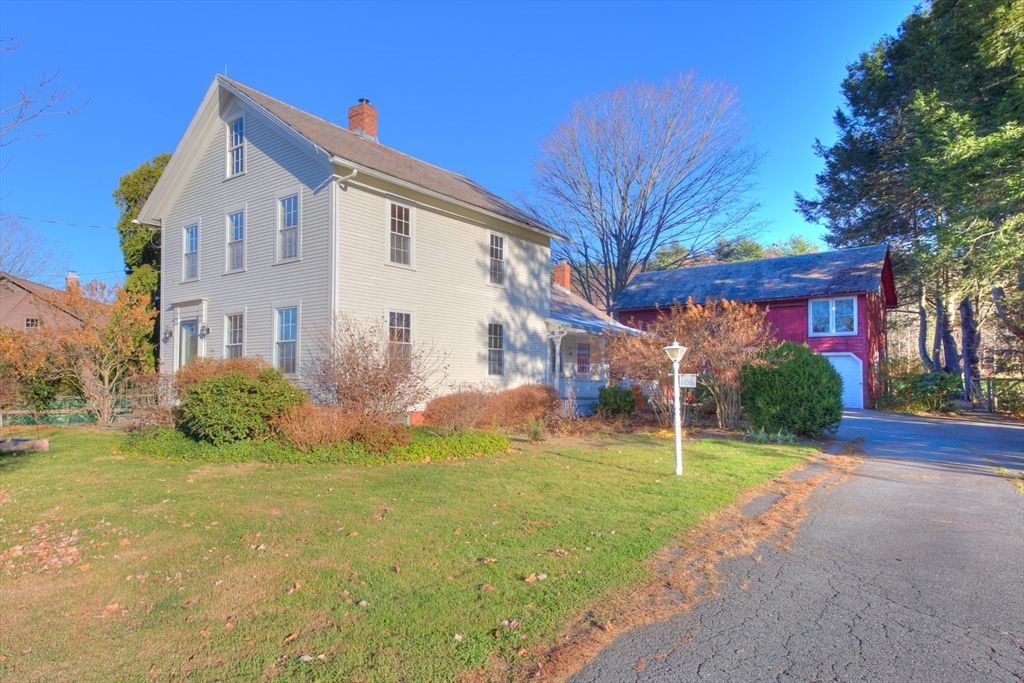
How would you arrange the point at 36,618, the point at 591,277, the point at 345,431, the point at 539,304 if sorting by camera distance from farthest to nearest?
the point at 591,277, the point at 539,304, the point at 345,431, the point at 36,618

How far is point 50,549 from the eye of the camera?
5449 millimetres

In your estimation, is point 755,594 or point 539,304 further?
point 539,304

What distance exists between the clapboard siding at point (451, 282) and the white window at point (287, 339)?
1.68 meters

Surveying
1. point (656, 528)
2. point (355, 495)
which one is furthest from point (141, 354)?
point (656, 528)

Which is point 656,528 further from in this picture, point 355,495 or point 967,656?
point 355,495

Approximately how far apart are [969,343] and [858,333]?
5.10 meters

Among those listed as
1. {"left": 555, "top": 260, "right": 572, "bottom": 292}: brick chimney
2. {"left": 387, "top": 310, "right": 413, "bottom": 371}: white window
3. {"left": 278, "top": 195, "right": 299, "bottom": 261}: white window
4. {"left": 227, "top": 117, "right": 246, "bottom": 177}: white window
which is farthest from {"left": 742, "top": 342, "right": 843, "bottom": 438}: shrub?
{"left": 555, "top": 260, "right": 572, "bottom": 292}: brick chimney

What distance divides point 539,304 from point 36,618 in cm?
1710

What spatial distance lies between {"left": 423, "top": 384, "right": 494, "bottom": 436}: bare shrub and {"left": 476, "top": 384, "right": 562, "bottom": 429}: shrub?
2113mm

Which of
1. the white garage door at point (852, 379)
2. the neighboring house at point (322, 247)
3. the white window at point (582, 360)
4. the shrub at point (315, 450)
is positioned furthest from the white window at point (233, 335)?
the white garage door at point (852, 379)

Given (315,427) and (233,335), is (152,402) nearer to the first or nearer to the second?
(233,335)

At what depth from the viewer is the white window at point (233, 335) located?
16000 mm

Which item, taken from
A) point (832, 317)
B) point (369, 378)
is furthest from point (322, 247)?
point (832, 317)

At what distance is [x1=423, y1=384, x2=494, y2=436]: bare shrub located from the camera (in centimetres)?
1202
